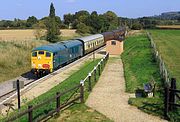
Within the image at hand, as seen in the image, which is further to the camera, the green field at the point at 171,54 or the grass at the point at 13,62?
the grass at the point at 13,62

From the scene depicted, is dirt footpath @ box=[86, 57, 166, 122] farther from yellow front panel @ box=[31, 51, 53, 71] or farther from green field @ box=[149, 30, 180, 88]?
yellow front panel @ box=[31, 51, 53, 71]

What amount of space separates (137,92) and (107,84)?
329 centimetres

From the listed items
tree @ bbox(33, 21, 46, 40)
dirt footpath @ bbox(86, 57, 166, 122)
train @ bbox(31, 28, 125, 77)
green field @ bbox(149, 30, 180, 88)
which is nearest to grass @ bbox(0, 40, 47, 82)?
train @ bbox(31, 28, 125, 77)

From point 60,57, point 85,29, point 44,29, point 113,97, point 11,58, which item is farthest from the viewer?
point 85,29

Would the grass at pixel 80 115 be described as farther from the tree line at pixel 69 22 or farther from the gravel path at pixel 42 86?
the tree line at pixel 69 22

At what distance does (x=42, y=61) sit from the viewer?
97.8 feet

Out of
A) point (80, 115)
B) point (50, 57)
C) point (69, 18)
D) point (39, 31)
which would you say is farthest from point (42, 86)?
point (69, 18)

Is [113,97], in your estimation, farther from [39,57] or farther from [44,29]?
[44,29]

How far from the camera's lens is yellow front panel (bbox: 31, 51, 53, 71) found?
29562 millimetres

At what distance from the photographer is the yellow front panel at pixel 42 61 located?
97.0 ft

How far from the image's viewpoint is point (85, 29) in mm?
100938

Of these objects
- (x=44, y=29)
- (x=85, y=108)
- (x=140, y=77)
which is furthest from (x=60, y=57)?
(x=44, y=29)

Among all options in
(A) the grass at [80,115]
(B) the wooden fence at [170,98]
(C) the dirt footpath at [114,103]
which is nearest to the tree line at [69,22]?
(C) the dirt footpath at [114,103]

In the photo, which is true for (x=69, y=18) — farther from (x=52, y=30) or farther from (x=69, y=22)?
(x=52, y=30)
